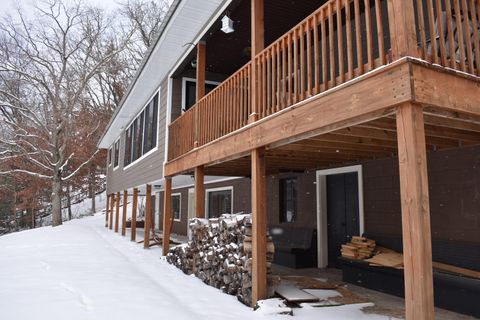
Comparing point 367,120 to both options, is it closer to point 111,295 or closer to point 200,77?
point 111,295

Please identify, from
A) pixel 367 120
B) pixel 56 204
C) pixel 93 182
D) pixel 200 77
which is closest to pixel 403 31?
pixel 367 120

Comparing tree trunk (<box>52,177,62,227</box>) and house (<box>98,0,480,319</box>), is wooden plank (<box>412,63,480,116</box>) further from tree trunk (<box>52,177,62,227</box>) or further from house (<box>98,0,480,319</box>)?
tree trunk (<box>52,177,62,227</box>)

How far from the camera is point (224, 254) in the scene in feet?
19.9

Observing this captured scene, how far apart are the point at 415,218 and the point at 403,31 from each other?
4.71ft

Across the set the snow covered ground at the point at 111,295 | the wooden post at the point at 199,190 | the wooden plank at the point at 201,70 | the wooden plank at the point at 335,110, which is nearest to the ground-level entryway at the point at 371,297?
the snow covered ground at the point at 111,295

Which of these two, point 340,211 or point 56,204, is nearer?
point 340,211

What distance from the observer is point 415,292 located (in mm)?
2742

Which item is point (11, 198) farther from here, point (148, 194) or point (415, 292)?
point (415, 292)

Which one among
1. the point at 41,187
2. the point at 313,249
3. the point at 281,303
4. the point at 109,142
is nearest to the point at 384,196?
the point at 313,249

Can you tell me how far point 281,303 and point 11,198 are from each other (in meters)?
31.4

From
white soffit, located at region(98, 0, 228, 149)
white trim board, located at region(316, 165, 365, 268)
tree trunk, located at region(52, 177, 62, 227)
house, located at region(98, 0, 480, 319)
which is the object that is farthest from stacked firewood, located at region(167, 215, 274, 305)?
tree trunk, located at region(52, 177, 62, 227)

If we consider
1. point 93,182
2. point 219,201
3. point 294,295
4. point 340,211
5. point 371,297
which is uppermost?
point 93,182

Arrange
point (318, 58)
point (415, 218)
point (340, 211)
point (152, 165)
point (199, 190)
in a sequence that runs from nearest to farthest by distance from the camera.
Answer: point (415, 218) → point (318, 58) → point (199, 190) → point (340, 211) → point (152, 165)

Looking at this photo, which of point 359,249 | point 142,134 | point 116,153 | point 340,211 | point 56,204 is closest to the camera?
point 359,249
